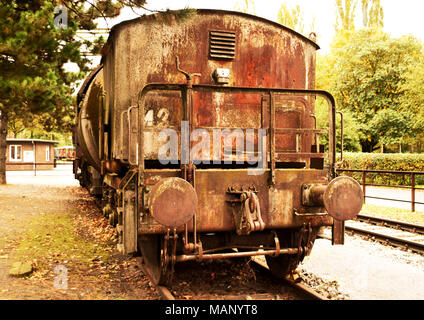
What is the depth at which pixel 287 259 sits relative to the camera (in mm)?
5078

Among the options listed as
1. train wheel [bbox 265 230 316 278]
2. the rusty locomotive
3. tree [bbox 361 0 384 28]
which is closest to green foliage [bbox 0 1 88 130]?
the rusty locomotive

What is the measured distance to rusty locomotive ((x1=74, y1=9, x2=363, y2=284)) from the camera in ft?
Answer: 13.7

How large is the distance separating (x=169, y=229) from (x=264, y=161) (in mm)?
1340

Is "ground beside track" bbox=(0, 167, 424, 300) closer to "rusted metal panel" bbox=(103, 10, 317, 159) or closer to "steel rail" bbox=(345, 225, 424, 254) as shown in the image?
"steel rail" bbox=(345, 225, 424, 254)

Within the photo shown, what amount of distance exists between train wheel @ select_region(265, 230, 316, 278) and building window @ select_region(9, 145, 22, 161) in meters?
32.0

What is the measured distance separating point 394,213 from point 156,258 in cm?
879

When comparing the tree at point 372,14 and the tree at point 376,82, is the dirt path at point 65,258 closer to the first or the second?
the tree at point 376,82

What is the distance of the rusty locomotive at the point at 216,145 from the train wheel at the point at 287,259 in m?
0.01

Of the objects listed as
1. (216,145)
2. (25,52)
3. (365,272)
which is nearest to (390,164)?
(365,272)

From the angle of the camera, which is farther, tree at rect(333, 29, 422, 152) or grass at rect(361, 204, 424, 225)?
tree at rect(333, 29, 422, 152)

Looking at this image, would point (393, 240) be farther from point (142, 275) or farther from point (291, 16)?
point (291, 16)
